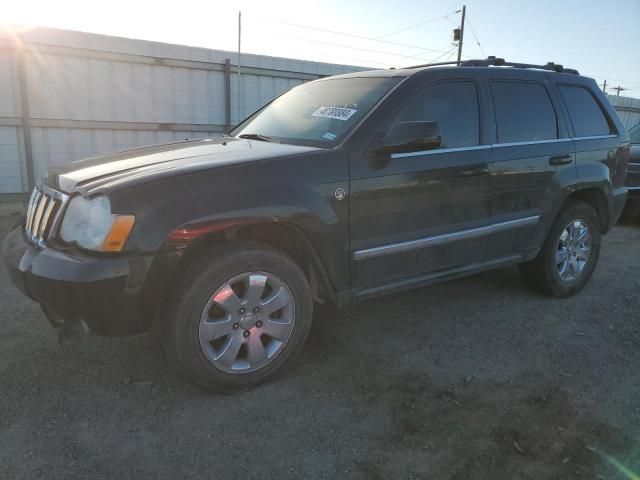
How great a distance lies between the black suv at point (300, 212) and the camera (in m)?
2.54

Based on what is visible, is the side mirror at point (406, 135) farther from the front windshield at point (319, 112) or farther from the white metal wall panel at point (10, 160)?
the white metal wall panel at point (10, 160)

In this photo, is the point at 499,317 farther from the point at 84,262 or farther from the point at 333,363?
the point at 84,262

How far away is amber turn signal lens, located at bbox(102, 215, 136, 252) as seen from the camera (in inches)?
97.0

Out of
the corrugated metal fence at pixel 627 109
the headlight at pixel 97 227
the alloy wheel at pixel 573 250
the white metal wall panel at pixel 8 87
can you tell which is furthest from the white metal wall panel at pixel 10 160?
the corrugated metal fence at pixel 627 109

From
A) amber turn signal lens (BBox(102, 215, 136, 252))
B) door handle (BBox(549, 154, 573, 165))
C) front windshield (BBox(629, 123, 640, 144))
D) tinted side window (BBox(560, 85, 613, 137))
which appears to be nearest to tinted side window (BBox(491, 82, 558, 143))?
door handle (BBox(549, 154, 573, 165))

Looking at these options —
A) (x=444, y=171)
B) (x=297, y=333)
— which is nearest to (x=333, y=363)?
(x=297, y=333)

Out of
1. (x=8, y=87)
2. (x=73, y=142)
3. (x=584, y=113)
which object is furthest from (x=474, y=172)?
(x=8, y=87)

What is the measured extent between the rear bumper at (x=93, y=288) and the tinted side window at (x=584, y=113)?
3656 mm

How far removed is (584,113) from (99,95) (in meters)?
6.78

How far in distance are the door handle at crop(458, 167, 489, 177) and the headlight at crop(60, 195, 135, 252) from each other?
84.5 inches

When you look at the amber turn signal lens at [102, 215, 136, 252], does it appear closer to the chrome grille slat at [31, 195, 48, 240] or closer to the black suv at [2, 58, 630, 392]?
the black suv at [2, 58, 630, 392]

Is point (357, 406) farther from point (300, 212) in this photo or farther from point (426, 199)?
point (426, 199)

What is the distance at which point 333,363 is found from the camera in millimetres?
3275

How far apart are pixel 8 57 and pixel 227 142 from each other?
558cm
